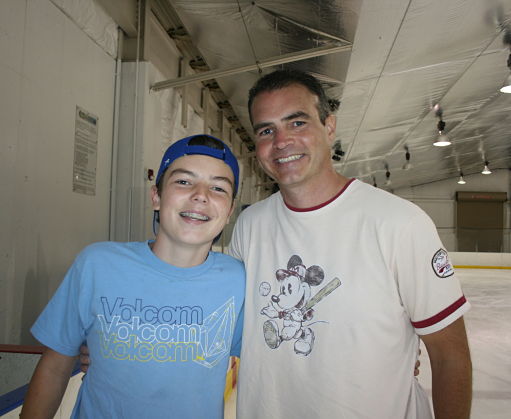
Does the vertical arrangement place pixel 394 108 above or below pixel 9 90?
above

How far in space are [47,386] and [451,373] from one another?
1.24m

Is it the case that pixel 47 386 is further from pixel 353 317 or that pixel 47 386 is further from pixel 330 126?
pixel 330 126

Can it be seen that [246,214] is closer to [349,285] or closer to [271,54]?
[349,285]

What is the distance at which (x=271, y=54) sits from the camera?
14.5 ft

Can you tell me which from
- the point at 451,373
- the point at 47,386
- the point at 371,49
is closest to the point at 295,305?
the point at 451,373

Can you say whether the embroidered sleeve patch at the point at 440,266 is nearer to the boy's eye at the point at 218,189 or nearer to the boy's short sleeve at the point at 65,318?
the boy's eye at the point at 218,189

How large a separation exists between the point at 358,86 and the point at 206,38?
2178 mm

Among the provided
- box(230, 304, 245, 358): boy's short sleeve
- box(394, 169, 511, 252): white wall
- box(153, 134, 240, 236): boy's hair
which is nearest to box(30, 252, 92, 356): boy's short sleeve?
box(153, 134, 240, 236): boy's hair

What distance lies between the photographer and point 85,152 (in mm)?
3725

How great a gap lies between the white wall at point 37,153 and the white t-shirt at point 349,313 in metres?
2.24

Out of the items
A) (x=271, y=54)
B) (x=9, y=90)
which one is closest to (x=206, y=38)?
(x=271, y=54)

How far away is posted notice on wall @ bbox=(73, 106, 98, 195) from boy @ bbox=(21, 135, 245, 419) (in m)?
2.56


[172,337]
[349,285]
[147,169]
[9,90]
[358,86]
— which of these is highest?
[358,86]

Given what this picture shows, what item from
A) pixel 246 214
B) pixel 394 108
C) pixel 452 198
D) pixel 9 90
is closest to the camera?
pixel 246 214
